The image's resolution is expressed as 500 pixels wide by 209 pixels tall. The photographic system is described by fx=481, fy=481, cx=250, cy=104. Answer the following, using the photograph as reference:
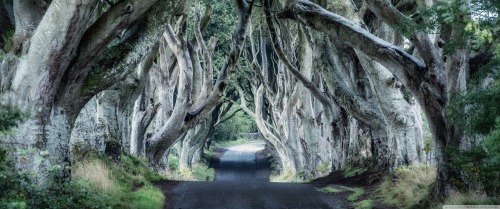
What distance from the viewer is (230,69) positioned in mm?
15305

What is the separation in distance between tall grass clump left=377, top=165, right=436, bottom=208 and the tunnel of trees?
68 centimetres

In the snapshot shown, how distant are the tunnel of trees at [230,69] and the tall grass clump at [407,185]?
68 centimetres

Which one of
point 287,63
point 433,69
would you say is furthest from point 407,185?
point 287,63

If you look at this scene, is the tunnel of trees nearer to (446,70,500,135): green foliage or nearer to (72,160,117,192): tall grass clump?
(446,70,500,135): green foliage

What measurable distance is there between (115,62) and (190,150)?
2143cm

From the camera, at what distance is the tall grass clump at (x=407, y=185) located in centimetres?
956

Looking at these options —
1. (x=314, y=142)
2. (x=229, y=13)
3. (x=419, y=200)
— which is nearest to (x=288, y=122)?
(x=314, y=142)

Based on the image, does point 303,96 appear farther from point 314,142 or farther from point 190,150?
point 190,150

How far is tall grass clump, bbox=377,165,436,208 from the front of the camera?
9557 millimetres

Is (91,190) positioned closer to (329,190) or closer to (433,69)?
(433,69)

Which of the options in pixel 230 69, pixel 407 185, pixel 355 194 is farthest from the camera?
pixel 230 69

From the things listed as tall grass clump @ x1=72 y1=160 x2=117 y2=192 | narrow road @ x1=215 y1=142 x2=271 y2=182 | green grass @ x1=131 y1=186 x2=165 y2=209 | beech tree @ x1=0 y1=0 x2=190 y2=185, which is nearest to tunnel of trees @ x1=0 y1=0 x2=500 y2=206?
beech tree @ x1=0 y1=0 x2=190 y2=185

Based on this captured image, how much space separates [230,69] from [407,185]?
7070mm

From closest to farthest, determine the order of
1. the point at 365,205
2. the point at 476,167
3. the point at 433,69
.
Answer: the point at 476,167
the point at 433,69
the point at 365,205
